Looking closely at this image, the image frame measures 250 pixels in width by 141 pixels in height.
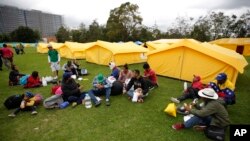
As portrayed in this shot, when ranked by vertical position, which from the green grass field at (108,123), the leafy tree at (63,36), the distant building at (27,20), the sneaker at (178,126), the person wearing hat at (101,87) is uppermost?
the distant building at (27,20)

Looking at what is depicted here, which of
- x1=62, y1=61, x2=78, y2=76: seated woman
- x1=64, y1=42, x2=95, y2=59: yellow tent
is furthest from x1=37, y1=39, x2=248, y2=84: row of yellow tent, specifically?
x1=64, y1=42, x2=95, y2=59: yellow tent

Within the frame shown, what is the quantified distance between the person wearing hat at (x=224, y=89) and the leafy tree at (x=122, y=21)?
36.1 meters

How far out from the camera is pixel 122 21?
40.9m

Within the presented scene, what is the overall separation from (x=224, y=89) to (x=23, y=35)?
2815 inches

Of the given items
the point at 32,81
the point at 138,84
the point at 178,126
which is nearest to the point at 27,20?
the point at 32,81

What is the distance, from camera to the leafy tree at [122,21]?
40.5m

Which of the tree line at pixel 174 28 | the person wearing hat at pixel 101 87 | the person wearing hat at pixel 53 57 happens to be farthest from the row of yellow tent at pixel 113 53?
the tree line at pixel 174 28

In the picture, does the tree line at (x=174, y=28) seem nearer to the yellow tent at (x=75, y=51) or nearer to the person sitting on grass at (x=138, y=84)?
the yellow tent at (x=75, y=51)

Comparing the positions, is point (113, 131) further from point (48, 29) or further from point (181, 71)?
point (48, 29)

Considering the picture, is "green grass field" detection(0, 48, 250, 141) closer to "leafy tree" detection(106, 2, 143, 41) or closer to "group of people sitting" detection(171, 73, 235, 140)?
"group of people sitting" detection(171, 73, 235, 140)

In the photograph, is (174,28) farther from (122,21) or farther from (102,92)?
(102,92)

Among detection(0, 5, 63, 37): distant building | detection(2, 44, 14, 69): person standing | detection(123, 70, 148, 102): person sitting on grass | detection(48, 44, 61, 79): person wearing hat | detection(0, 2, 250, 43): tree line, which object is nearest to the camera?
detection(123, 70, 148, 102): person sitting on grass

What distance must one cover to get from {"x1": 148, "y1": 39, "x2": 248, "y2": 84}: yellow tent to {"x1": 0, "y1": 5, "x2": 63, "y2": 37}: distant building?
346 ft

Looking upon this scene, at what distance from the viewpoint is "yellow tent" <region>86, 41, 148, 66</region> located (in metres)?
13.7
